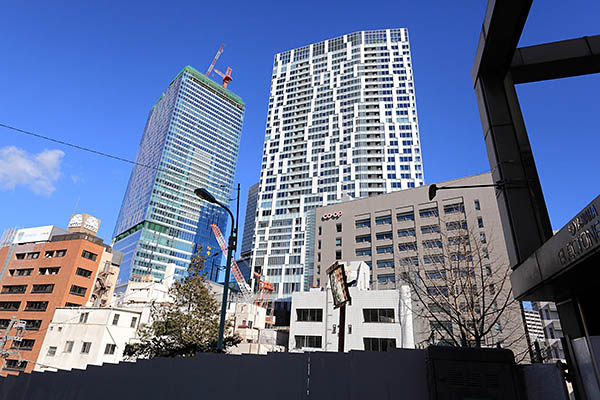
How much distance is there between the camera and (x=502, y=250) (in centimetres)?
5319

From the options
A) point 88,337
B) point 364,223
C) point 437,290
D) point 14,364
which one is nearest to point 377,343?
point 437,290

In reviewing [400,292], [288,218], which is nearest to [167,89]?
[288,218]

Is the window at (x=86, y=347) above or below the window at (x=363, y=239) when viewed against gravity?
below

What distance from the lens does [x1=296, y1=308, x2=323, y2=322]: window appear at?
1799 inches

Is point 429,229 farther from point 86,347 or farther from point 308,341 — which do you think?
point 86,347

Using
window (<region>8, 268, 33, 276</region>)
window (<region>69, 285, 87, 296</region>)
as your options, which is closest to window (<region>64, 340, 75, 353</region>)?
window (<region>69, 285, 87, 296</region>)

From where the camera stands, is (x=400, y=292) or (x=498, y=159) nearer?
(x=498, y=159)

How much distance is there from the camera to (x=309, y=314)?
46.3 meters

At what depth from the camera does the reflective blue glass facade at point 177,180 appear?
479 ft

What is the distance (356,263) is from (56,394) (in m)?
45.8

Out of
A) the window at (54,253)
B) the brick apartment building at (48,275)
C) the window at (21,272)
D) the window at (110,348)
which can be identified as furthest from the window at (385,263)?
the window at (21,272)

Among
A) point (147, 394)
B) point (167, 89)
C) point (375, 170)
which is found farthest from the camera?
point (167, 89)

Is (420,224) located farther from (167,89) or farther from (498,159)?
(167,89)

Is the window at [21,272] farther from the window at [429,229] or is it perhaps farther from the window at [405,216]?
the window at [429,229]
